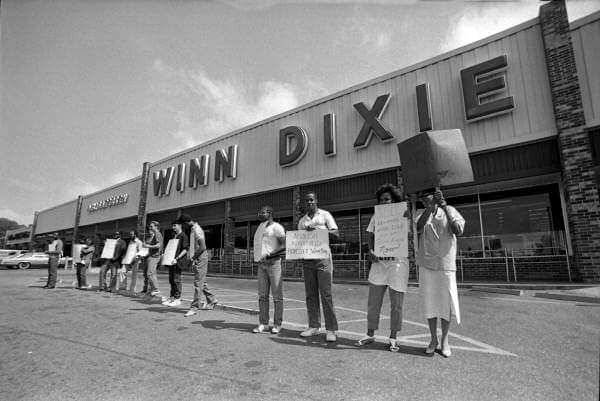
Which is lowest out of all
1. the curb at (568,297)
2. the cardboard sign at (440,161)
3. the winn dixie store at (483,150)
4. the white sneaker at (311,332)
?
the white sneaker at (311,332)

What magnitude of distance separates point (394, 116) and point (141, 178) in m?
20.2

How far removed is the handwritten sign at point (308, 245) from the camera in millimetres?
4426

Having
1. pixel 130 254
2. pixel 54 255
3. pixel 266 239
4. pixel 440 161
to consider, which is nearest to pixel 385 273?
pixel 440 161

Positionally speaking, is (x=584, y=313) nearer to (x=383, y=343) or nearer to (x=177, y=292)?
(x=383, y=343)

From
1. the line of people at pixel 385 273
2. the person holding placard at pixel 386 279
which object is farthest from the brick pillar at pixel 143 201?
the person holding placard at pixel 386 279

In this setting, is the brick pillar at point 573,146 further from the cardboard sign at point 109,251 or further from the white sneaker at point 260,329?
the cardboard sign at point 109,251

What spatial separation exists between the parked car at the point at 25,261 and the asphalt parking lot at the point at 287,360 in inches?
1044

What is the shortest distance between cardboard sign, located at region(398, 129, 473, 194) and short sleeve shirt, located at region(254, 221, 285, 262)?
236 centimetres

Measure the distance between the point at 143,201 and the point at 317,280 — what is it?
22826 mm

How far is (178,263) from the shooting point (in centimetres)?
694

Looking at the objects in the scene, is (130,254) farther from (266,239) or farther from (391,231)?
(391,231)

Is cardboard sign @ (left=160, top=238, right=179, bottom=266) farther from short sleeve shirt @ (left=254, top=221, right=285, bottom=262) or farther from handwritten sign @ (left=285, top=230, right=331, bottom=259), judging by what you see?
handwritten sign @ (left=285, top=230, right=331, bottom=259)

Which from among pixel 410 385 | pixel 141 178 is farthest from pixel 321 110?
pixel 141 178

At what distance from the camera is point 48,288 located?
10.5m
